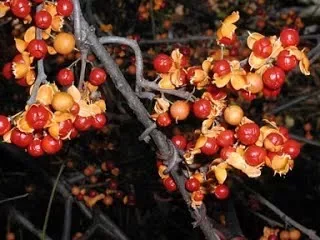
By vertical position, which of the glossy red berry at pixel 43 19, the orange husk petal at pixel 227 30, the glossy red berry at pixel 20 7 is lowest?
the orange husk petal at pixel 227 30

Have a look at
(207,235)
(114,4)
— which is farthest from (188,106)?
(114,4)

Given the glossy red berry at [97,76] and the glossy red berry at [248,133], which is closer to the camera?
the glossy red berry at [248,133]

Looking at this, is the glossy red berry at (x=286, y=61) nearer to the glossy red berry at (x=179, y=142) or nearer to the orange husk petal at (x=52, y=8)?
the glossy red berry at (x=179, y=142)

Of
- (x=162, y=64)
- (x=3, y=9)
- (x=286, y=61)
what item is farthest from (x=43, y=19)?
(x=286, y=61)

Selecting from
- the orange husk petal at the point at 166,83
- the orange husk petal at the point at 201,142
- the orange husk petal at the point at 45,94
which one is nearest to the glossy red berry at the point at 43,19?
the orange husk petal at the point at 45,94

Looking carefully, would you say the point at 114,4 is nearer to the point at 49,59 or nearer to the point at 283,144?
the point at 49,59

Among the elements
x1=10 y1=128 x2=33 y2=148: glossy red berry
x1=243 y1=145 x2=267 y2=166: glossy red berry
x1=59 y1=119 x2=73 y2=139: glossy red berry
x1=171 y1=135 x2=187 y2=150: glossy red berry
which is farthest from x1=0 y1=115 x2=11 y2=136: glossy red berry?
x1=243 y1=145 x2=267 y2=166: glossy red berry

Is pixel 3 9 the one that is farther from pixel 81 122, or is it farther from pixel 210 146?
pixel 210 146
